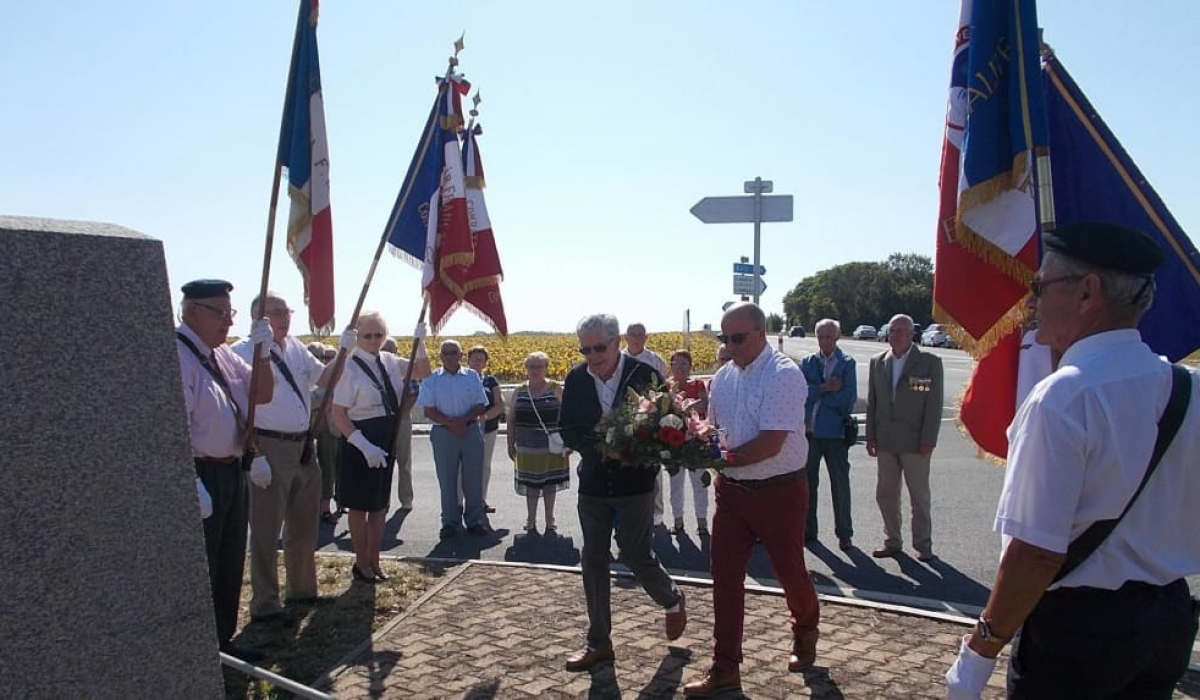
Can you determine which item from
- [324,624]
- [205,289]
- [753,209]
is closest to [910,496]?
[324,624]

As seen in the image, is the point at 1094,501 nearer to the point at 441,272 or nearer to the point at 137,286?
the point at 137,286

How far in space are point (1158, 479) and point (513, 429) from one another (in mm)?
6976

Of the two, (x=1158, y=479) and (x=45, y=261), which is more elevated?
(x=45, y=261)

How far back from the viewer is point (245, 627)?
5.74 m

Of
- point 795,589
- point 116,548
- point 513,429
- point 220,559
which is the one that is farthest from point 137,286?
point 513,429

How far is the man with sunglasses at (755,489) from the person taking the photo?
14.8ft

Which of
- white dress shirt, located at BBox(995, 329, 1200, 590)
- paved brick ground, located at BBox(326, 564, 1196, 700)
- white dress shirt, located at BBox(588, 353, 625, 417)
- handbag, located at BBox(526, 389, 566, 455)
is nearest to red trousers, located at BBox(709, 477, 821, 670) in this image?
paved brick ground, located at BBox(326, 564, 1196, 700)

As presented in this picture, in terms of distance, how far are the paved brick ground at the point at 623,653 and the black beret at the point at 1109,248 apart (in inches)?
111

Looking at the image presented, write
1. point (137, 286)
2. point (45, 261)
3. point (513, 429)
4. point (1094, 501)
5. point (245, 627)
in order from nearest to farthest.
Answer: point (1094, 501)
point (45, 261)
point (137, 286)
point (245, 627)
point (513, 429)

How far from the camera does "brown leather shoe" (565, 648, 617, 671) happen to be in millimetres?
4824

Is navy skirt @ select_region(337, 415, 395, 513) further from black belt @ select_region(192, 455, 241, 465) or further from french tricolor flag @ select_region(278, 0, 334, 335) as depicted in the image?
black belt @ select_region(192, 455, 241, 465)

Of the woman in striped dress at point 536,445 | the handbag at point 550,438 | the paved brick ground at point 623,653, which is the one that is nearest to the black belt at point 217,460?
the paved brick ground at point 623,653

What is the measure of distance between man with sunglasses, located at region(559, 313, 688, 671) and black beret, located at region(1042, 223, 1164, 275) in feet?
9.32

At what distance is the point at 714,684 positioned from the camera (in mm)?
4445
